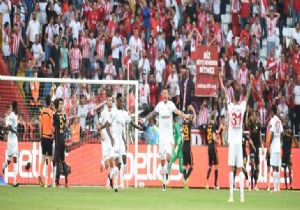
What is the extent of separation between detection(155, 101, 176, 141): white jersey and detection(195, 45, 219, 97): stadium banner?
5170 mm

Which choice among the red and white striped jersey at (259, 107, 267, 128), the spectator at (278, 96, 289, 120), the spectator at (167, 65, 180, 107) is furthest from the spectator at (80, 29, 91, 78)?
the spectator at (278, 96, 289, 120)

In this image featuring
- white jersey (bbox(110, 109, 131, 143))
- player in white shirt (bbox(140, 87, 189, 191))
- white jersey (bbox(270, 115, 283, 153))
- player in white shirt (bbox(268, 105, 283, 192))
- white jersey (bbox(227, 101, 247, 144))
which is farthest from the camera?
player in white shirt (bbox(268, 105, 283, 192))

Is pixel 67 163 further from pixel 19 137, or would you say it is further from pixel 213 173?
pixel 213 173

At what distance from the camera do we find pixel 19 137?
3566 cm

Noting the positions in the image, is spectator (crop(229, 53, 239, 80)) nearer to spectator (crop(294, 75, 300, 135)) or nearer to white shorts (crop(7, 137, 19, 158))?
spectator (crop(294, 75, 300, 135))

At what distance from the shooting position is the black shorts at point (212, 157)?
37.5m

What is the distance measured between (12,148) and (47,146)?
1.13 m

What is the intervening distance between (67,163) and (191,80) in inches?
335

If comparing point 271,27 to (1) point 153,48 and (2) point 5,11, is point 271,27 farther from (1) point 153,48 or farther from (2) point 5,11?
(2) point 5,11

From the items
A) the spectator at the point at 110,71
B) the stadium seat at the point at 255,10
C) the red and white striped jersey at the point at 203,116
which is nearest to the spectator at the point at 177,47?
the red and white striped jersey at the point at 203,116

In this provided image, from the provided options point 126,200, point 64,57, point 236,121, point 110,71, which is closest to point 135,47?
point 110,71

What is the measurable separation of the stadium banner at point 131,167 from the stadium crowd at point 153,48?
120cm

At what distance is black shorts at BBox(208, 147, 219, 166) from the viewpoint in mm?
37469

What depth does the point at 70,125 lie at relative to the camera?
36125 mm
